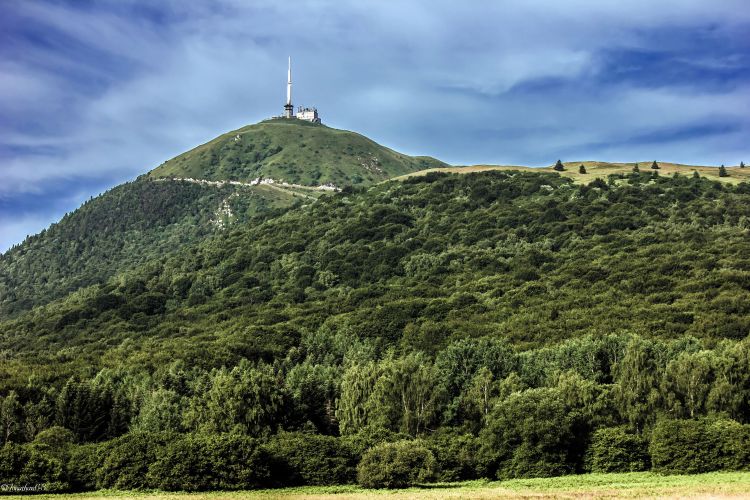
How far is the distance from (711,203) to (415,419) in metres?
107

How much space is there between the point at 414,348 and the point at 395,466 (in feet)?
169

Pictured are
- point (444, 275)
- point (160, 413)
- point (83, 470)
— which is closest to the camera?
point (83, 470)

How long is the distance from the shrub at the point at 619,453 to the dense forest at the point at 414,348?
11 centimetres

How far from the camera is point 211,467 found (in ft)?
137

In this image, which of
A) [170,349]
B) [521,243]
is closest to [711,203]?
[521,243]

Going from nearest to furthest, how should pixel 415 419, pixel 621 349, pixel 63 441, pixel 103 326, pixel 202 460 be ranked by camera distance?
1. pixel 202 460
2. pixel 63 441
3. pixel 415 419
4. pixel 621 349
5. pixel 103 326

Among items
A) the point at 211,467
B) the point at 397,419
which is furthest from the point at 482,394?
the point at 211,467

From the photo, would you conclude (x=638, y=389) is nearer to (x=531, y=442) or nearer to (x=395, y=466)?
(x=531, y=442)

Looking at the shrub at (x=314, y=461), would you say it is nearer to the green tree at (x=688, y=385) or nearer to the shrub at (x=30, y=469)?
the shrub at (x=30, y=469)

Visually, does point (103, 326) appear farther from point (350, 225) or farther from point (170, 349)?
point (350, 225)

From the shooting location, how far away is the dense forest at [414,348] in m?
43.9

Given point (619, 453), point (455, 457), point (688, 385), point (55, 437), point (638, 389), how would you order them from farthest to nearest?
point (638, 389)
point (688, 385)
point (55, 437)
point (455, 457)
point (619, 453)

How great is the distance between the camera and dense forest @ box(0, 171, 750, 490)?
144 feet

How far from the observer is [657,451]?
43.6 metres
